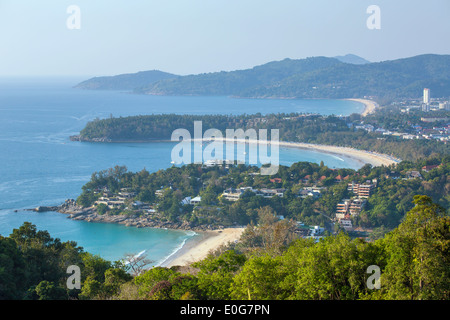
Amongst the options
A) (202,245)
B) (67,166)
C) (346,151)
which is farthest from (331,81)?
(202,245)

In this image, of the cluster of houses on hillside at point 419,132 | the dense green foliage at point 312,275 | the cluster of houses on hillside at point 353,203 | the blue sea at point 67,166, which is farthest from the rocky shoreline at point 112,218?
the cluster of houses on hillside at point 419,132

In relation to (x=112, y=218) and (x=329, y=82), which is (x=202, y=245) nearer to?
(x=112, y=218)

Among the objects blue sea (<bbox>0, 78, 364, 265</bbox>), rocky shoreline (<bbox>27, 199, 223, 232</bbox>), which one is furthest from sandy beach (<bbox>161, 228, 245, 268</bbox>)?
rocky shoreline (<bbox>27, 199, 223, 232</bbox>)

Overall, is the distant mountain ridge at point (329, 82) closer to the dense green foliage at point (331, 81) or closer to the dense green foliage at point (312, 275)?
the dense green foliage at point (331, 81)
